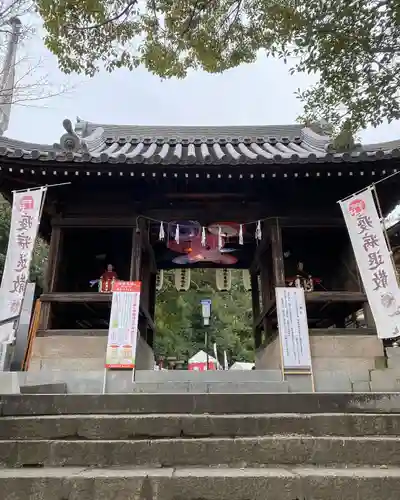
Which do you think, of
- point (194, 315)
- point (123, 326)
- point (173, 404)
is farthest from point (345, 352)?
point (194, 315)

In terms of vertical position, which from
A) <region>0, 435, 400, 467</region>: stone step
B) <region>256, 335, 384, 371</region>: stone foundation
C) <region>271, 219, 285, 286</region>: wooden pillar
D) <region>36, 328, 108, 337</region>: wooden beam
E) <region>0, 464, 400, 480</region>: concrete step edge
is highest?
<region>271, 219, 285, 286</region>: wooden pillar

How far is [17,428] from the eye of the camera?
132 inches

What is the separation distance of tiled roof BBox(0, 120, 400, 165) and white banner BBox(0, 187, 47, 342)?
0.77 meters

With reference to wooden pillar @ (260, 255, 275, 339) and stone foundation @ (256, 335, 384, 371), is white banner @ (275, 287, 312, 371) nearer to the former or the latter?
stone foundation @ (256, 335, 384, 371)

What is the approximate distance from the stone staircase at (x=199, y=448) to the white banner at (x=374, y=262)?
2.22 metres

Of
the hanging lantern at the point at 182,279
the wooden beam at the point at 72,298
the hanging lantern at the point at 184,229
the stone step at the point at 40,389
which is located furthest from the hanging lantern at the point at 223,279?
the stone step at the point at 40,389

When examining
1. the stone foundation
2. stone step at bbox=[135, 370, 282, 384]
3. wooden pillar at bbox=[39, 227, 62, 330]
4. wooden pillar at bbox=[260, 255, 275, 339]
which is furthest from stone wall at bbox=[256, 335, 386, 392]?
wooden pillar at bbox=[39, 227, 62, 330]

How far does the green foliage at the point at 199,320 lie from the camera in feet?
59.4

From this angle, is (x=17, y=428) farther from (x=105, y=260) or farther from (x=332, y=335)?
(x=105, y=260)

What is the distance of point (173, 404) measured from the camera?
380 cm

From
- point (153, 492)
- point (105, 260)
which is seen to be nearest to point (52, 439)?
point (153, 492)

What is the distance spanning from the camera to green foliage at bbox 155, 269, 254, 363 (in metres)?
18.1

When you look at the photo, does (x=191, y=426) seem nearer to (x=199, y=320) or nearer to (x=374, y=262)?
(x=374, y=262)

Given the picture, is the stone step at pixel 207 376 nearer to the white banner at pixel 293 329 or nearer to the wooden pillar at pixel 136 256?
the white banner at pixel 293 329
